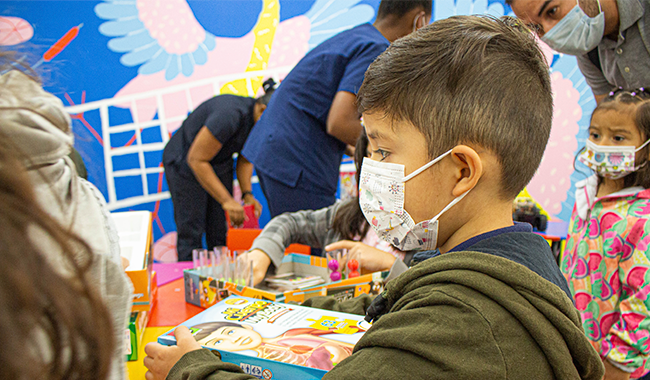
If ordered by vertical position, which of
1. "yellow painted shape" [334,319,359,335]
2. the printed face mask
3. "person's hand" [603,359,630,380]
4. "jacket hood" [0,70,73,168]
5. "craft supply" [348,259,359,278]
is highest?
"jacket hood" [0,70,73,168]

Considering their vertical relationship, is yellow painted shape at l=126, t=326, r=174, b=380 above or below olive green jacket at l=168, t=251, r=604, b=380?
below

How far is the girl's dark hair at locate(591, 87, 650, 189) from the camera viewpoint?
158cm

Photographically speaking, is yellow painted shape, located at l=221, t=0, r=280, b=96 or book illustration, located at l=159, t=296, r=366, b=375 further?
yellow painted shape, located at l=221, t=0, r=280, b=96

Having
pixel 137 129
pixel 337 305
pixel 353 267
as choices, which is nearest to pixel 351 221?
pixel 353 267

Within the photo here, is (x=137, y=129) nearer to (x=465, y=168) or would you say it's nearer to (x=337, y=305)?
(x=337, y=305)

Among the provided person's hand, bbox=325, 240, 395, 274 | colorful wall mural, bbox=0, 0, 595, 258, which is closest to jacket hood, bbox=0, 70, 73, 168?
person's hand, bbox=325, 240, 395, 274

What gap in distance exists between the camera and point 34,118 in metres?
0.54

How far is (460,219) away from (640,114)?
4.32 ft

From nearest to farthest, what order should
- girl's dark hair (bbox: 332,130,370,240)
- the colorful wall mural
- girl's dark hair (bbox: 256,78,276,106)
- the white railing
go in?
girl's dark hair (bbox: 332,130,370,240) < girl's dark hair (bbox: 256,78,276,106) < the colorful wall mural < the white railing

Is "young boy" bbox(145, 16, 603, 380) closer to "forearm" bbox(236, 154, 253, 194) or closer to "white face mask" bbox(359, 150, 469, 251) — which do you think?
"white face mask" bbox(359, 150, 469, 251)

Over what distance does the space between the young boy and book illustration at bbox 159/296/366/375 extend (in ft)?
0.15

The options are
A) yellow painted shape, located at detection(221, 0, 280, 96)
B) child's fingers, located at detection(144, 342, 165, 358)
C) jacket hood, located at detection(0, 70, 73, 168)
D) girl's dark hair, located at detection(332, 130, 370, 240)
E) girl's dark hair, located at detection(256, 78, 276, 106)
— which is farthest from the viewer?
yellow painted shape, located at detection(221, 0, 280, 96)

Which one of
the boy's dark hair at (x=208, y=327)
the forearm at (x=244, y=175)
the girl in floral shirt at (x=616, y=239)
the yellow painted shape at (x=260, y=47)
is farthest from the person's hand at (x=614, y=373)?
the yellow painted shape at (x=260, y=47)

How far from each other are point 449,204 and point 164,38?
325cm
